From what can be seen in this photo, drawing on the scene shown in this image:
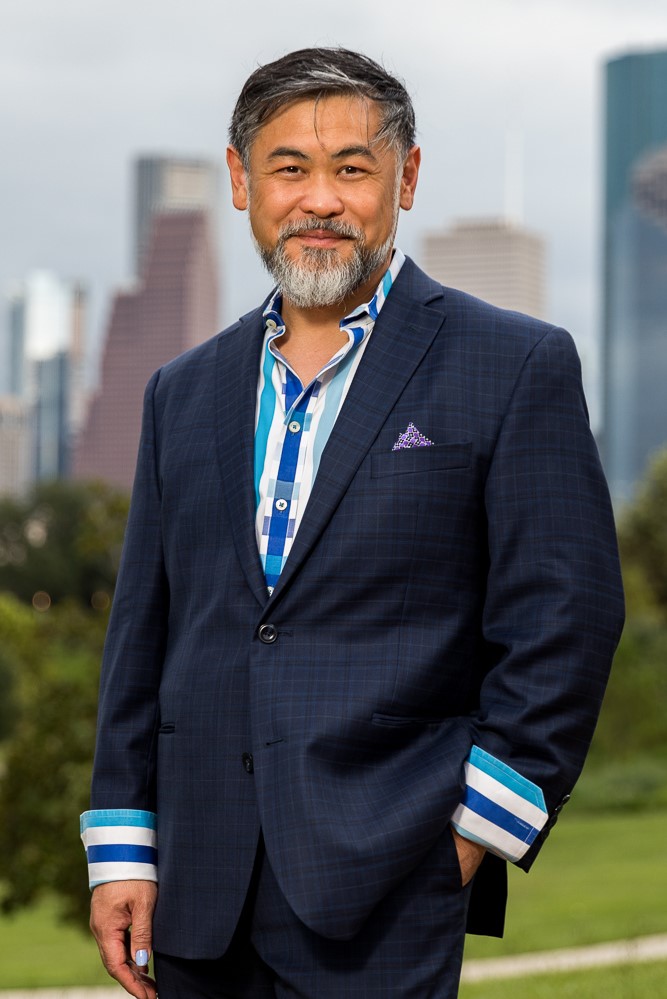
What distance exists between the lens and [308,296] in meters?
2.44

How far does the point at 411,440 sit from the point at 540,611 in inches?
13.5

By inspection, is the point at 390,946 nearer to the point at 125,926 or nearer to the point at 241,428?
the point at 125,926

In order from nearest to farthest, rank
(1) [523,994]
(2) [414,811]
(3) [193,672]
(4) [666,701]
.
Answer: (2) [414,811] < (3) [193,672] < (1) [523,994] < (4) [666,701]

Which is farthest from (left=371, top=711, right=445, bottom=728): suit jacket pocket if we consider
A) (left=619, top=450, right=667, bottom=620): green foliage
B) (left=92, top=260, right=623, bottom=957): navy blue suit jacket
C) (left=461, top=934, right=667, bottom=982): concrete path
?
(left=619, top=450, right=667, bottom=620): green foliage

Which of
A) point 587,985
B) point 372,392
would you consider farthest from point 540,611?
point 587,985

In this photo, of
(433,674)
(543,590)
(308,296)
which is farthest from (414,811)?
(308,296)

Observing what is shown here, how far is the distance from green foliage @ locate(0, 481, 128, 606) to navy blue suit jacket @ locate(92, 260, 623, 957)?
62.1 metres

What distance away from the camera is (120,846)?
243 cm

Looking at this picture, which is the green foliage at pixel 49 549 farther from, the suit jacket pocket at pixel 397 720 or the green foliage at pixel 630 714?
the suit jacket pocket at pixel 397 720

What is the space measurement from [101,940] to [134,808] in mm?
223

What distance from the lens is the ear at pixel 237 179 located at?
255 centimetres

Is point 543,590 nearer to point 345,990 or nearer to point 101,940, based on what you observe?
point 345,990

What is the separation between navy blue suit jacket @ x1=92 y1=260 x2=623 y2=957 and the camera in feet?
7.14

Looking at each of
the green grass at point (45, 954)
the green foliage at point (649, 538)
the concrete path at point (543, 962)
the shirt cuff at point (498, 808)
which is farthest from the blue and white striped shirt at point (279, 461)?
the green foliage at point (649, 538)
